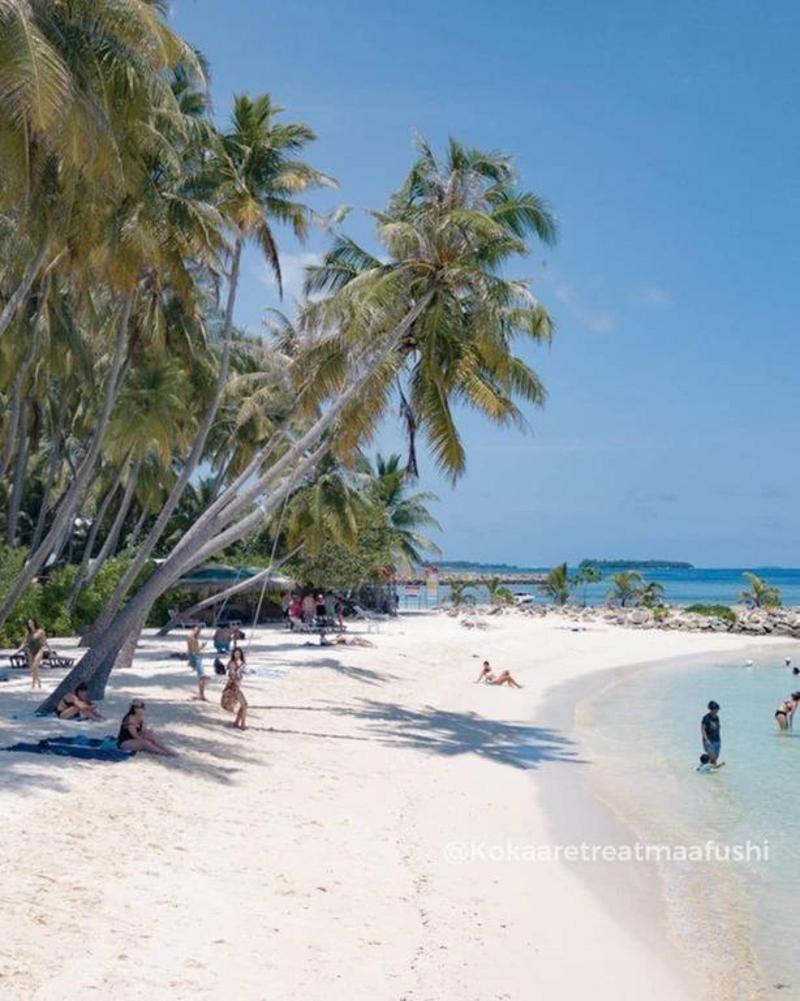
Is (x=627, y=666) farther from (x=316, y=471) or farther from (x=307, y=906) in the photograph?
(x=307, y=906)

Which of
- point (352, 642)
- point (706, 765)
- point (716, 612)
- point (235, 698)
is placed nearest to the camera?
point (235, 698)

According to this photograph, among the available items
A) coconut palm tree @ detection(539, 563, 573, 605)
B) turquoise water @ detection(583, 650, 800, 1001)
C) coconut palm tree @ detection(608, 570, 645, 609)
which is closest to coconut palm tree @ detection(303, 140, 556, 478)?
turquoise water @ detection(583, 650, 800, 1001)

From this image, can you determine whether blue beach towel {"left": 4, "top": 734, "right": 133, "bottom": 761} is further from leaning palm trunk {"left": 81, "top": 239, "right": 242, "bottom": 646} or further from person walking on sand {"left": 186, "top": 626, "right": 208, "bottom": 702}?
person walking on sand {"left": 186, "top": 626, "right": 208, "bottom": 702}

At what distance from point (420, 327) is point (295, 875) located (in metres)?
10.4

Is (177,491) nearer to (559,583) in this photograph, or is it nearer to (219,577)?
(219,577)

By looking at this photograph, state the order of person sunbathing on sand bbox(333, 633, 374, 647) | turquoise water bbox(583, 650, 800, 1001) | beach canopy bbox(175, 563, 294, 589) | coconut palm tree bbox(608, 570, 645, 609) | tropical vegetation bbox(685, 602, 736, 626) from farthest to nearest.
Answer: coconut palm tree bbox(608, 570, 645, 609) < tropical vegetation bbox(685, 602, 736, 626) < beach canopy bbox(175, 563, 294, 589) < person sunbathing on sand bbox(333, 633, 374, 647) < turquoise water bbox(583, 650, 800, 1001)

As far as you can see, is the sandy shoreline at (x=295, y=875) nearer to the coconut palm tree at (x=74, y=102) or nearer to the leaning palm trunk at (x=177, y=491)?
the leaning palm trunk at (x=177, y=491)

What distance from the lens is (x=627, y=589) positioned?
72438mm

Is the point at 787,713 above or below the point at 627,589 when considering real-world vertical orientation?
below

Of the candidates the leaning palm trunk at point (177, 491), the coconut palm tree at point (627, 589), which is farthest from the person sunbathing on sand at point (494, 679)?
the coconut palm tree at point (627, 589)

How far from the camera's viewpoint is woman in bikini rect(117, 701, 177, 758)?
36.7 ft

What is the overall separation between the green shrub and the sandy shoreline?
44.1 m

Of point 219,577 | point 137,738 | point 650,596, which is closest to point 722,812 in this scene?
point 137,738

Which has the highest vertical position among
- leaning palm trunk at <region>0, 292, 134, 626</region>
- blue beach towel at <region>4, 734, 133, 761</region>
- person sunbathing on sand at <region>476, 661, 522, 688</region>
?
→ leaning palm trunk at <region>0, 292, 134, 626</region>
